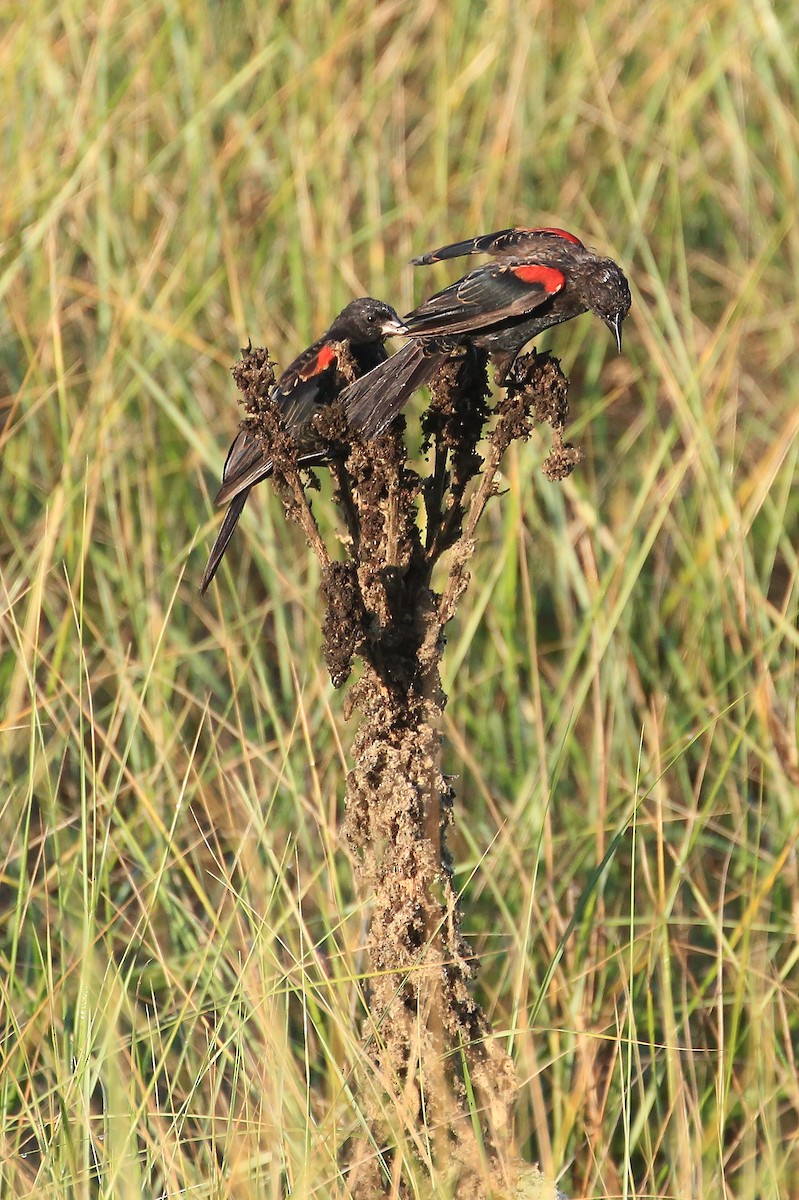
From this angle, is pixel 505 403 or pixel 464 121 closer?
pixel 505 403

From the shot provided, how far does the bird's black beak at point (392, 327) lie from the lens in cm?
217

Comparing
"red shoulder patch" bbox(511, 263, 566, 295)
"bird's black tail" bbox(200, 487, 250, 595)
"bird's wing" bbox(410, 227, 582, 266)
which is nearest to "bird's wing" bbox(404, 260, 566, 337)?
→ "red shoulder patch" bbox(511, 263, 566, 295)

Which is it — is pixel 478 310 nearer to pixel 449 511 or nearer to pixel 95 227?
pixel 449 511

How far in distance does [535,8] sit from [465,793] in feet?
8.20

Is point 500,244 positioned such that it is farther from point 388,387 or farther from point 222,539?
point 222,539

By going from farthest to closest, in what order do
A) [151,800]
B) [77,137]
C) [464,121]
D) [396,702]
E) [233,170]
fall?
[464,121] → [233,170] → [77,137] → [151,800] → [396,702]

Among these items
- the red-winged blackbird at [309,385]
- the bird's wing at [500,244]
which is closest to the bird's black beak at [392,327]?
the red-winged blackbird at [309,385]

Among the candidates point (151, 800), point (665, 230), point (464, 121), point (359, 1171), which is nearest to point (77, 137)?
point (464, 121)

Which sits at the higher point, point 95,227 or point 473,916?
point 95,227

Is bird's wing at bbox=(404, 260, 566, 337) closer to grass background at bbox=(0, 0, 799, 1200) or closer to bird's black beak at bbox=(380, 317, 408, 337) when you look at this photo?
bird's black beak at bbox=(380, 317, 408, 337)

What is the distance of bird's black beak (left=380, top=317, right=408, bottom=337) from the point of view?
2170 mm

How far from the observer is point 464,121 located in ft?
14.7

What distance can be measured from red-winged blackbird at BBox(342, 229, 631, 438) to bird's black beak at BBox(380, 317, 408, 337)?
0.04 feet

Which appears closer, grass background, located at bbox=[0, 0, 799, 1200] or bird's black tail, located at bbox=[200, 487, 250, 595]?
bird's black tail, located at bbox=[200, 487, 250, 595]
